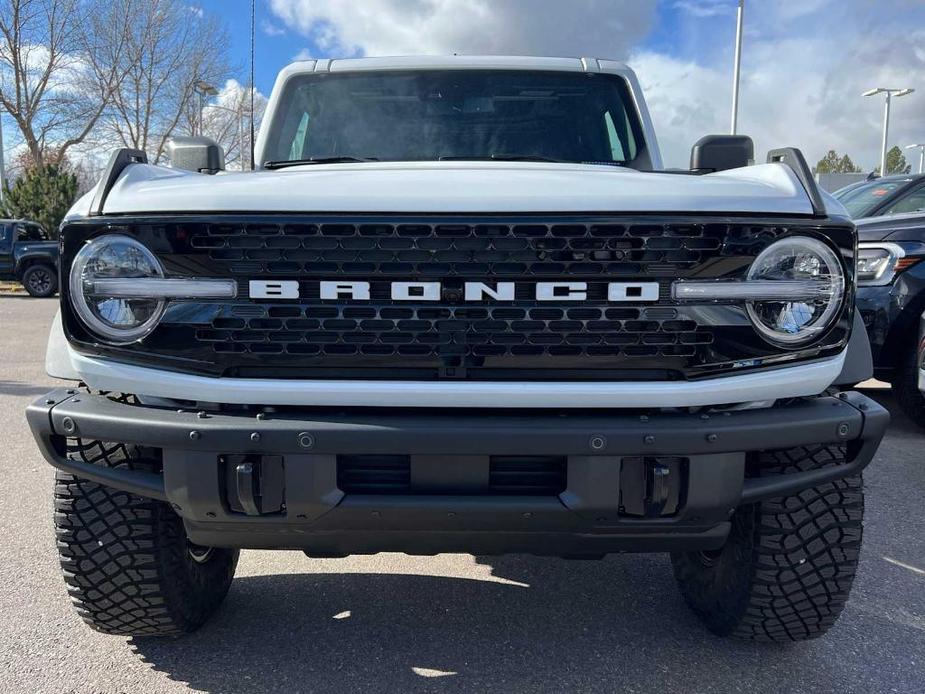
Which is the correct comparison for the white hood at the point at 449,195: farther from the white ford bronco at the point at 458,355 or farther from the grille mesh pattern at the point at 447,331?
the grille mesh pattern at the point at 447,331

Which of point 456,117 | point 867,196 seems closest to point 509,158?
point 456,117

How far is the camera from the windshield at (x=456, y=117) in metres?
3.34

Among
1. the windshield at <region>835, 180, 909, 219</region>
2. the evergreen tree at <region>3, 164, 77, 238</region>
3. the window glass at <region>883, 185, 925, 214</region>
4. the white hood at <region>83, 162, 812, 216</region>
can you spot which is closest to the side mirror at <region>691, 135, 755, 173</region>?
the white hood at <region>83, 162, 812, 216</region>

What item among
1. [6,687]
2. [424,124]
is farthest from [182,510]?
[424,124]

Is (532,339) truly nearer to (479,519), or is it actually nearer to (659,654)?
(479,519)

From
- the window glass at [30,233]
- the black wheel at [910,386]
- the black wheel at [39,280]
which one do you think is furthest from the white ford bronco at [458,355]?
the window glass at [30,233]

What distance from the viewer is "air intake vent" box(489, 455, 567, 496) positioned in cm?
194

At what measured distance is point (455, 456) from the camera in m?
1.89

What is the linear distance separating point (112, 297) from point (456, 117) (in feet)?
6.35

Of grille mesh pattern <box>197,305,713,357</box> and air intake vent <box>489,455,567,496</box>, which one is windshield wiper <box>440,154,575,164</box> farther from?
air intake vent <box>489,455,567,496</box>

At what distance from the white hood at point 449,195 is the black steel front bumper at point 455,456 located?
52 cm

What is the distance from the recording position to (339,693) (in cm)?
230

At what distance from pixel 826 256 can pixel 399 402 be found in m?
1.15

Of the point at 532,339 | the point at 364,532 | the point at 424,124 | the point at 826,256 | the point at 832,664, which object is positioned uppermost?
the point at 424,124
